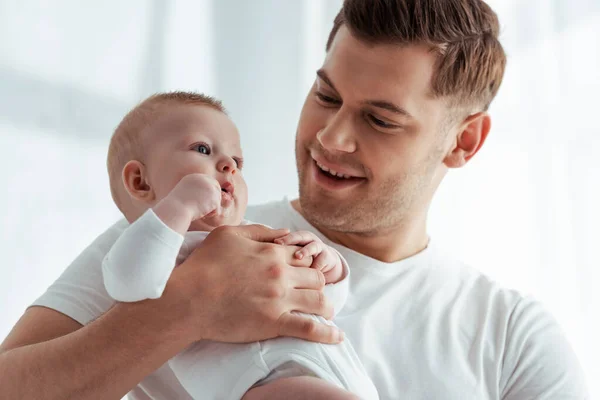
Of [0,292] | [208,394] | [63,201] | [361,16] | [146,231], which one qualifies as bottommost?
[0,292]

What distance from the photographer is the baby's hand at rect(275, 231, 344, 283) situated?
1454mm

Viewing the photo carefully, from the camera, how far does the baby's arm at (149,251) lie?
1.18m

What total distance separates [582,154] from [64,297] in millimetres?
2209

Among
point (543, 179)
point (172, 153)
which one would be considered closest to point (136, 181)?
point (172, 153)

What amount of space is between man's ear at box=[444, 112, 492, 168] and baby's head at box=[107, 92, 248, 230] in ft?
2.72

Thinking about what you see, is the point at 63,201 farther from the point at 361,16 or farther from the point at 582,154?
the point at 582,154

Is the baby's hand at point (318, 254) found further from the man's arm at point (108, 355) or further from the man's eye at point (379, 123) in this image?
the man's eye at point (379, 123)

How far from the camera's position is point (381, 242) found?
6.62 ft

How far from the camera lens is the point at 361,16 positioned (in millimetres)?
1909

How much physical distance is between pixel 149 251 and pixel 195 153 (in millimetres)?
321

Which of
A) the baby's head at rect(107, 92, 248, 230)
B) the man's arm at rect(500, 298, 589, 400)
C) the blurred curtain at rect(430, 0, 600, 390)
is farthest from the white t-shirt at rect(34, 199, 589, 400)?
the blurred curtain at rect(430, 0, 600, 390)

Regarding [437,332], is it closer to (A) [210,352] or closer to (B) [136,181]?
(A) [210,352]

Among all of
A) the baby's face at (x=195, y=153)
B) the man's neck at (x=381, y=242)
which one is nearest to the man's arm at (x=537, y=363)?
the man's neck at (x=381, y=242)

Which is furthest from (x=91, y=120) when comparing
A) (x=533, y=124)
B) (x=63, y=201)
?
(x=533, y=124)
